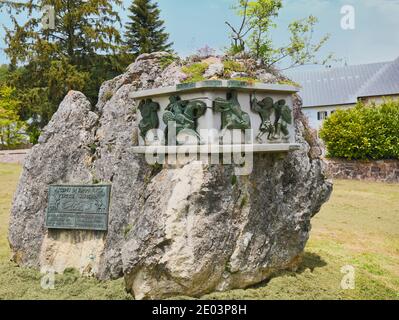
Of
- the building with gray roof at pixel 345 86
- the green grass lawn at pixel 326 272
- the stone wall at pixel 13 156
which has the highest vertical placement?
the building with gray roof at pixel 345 86

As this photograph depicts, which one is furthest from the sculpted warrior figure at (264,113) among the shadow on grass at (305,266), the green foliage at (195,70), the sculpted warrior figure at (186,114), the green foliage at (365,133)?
the green foliage at (365,133)

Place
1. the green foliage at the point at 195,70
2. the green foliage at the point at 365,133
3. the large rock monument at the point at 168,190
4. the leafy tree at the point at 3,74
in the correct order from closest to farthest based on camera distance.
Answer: the large rock monument at the point at 168,190 < the green foliage at the point at 195,70 < the green foliage at the point at 365,133 < the leafy tree at the point at 3,74

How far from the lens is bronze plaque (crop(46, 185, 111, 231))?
19.9 ft

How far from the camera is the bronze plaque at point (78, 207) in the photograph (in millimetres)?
6059

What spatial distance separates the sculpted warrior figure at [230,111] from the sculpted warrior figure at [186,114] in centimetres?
18

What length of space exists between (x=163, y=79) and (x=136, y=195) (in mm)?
1635

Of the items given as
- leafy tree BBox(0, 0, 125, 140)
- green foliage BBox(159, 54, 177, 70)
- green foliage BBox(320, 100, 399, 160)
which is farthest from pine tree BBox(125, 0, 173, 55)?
green foliage BBox(159, 54, 177, 70)

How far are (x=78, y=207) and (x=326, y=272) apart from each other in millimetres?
3583

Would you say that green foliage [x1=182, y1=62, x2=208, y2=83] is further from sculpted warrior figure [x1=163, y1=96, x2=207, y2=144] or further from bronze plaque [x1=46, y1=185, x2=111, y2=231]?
bronze plaque [x1=46, y1=185, x2=111, y2=231]

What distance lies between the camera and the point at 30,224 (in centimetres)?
657

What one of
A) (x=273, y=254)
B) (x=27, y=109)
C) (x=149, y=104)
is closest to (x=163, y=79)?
(x=149, y=104)

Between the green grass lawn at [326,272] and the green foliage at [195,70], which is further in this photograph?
the green foliage at [195,70]

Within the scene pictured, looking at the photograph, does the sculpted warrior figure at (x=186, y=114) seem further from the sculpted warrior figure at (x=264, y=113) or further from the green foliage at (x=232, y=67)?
the green foliage at (x=232, y=67)

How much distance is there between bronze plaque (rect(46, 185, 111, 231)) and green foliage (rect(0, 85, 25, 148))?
19.7 metres
